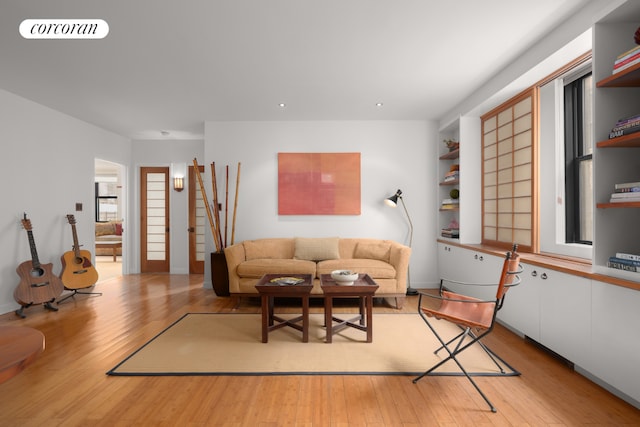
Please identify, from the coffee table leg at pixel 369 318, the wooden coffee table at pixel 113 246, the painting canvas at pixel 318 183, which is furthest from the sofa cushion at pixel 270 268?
the wooden coffee table at pixel 113 246

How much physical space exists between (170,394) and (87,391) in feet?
1.89

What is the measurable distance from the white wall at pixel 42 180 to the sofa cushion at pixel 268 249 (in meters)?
2.68

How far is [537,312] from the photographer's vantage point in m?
2.84

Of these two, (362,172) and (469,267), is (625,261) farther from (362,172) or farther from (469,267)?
(362,172)

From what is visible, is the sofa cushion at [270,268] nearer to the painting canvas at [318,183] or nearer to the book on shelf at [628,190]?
the painting canvas at [318,183]

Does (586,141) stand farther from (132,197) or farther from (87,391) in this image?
(132,197)

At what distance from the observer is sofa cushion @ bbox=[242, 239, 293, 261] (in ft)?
16.1

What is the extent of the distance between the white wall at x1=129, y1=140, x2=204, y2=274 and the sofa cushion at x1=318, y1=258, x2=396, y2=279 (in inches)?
133

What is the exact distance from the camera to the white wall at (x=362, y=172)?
5.29m

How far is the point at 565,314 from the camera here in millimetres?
2504

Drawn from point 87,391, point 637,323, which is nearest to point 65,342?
point 87,391

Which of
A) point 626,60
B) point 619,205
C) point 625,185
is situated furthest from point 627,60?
point 619,205

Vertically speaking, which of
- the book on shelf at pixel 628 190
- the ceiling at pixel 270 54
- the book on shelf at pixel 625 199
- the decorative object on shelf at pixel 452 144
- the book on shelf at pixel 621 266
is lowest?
the book on shelf at pixel 621 266

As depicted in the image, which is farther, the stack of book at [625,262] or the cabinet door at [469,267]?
the cabinet door at [469,267]
